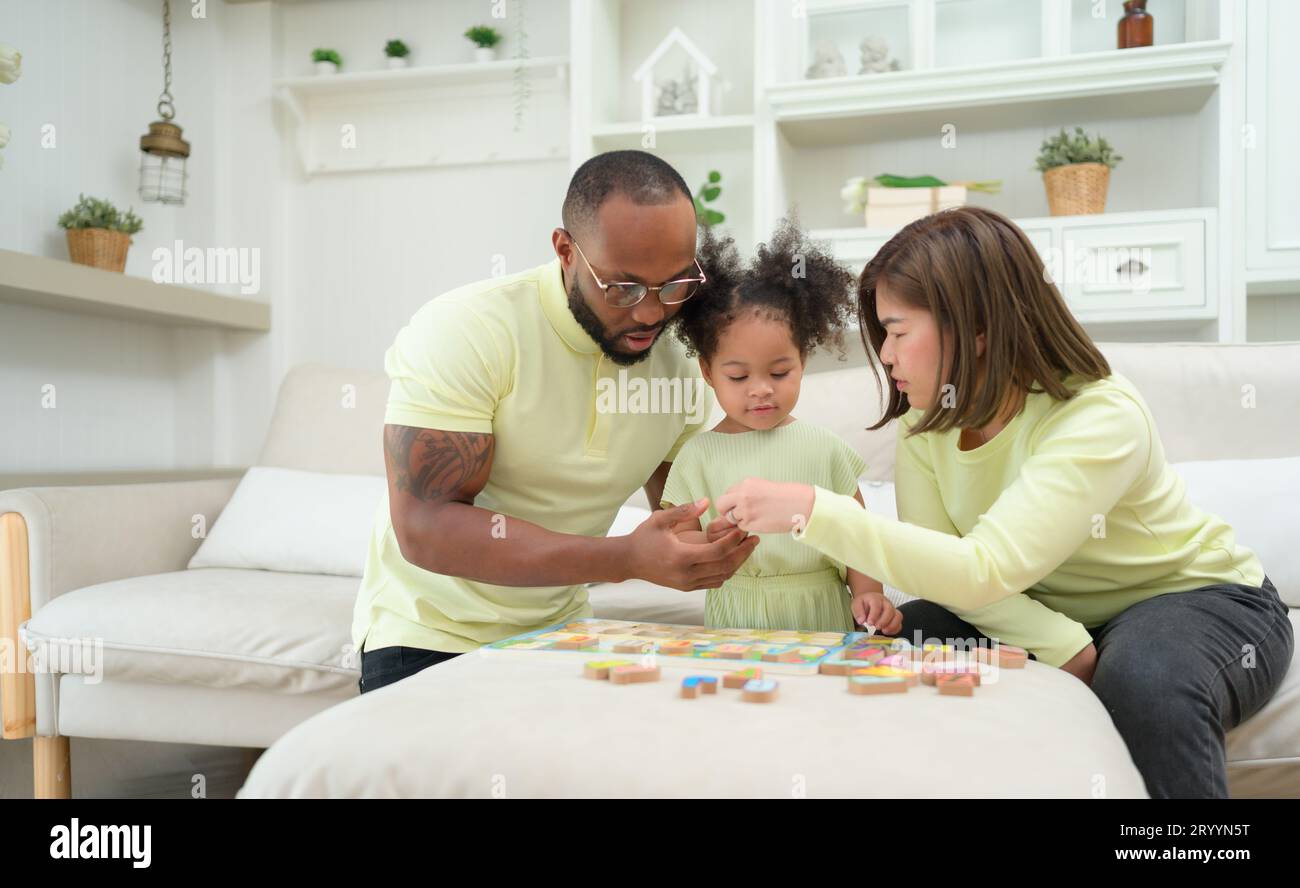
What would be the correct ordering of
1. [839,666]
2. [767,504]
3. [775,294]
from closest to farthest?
[839,666], [767,504], [775,294]

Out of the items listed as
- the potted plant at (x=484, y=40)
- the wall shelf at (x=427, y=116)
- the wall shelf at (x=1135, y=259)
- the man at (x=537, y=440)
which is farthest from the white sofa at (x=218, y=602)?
the potted plant at (x=484, y=40)

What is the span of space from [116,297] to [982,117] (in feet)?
7.93

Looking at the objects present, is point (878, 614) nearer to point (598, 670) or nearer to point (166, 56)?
point (598, 670)

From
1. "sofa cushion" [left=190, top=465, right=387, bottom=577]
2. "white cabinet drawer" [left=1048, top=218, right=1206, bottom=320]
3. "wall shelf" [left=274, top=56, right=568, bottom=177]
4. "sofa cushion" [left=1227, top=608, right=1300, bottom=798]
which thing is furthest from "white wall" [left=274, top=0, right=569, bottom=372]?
"sofa cushion" [left=1227, top=608, right=1300, bottom=798]

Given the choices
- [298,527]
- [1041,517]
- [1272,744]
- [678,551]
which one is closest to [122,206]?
[298,527]

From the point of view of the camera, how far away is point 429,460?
4.66ft

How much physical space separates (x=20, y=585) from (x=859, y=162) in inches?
93.8

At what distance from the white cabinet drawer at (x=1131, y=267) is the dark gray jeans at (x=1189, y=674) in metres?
1.30

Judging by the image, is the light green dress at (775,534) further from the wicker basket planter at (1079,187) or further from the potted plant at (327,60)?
the potted plant at (327,60)
